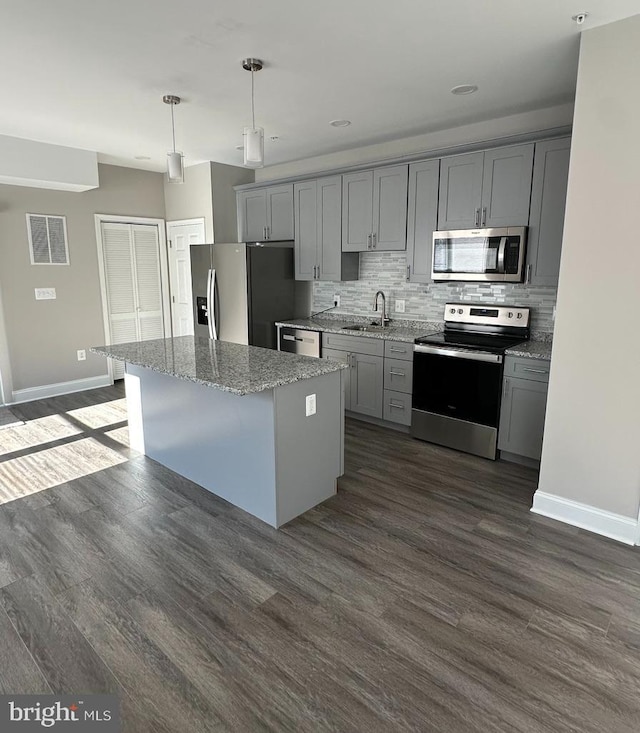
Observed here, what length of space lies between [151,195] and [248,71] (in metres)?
3.53

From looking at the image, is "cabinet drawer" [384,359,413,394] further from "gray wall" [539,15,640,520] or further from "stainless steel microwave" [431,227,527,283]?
"gray wall" [539,15,640,520]

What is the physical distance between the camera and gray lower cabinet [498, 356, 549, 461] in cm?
332

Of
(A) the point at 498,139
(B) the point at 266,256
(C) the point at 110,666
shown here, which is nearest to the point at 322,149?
(B) the point at 266,256

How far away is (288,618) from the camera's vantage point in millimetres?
2057

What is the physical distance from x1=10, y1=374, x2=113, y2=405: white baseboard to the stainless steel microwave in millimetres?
4200

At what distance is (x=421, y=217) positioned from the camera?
4082 millimetres

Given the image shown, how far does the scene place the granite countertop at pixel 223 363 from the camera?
250cm

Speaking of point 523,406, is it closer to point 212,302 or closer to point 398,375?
point 398,375

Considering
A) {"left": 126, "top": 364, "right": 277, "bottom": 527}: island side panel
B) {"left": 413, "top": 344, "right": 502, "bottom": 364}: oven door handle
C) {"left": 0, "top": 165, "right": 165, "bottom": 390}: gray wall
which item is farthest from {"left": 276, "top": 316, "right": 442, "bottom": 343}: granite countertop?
{"left": 0, "top": 165, "right": 165, "bottom": 390}: gray wall

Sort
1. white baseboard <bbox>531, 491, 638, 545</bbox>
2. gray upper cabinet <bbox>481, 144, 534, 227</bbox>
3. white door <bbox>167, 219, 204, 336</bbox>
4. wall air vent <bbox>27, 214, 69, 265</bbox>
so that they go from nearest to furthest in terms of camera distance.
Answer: white baseboard <bbox>531, 491, 638, 545</bbox> < gray upper cabinet <bbox>481, 144, 534, 227</bbox> < wall air vent <bbox>27, 214, 69, 265</bbox> < white door <bbox>167, 219, 204, 336</bbox>

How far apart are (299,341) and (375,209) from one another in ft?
4.95

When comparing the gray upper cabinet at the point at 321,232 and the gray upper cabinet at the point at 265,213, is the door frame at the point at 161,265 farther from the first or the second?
the gray upper cabinet at the point at 321,232
